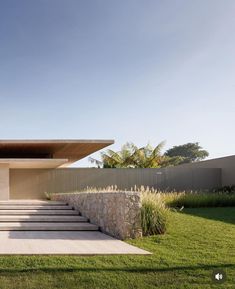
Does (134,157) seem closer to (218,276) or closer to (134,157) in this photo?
(134,157)

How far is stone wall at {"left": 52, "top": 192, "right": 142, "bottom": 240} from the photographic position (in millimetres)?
9008

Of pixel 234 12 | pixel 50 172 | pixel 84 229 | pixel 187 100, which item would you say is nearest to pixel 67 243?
pixel 84 229

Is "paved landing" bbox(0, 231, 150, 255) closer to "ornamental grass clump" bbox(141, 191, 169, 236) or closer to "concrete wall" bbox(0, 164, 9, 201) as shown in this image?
"ornamental grass clump" bbox(141, 191, 169, 236)

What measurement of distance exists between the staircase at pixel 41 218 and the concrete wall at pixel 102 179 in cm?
698

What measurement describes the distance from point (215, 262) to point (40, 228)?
18.2 feet

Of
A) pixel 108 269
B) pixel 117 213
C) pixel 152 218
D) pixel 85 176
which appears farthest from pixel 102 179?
pixel 108 269

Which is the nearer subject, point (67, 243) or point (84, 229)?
point (67, 243)

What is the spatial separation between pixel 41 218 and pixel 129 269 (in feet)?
21.0

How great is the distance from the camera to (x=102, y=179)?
2266 cm

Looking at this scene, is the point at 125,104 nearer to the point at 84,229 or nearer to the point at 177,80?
the point at 177,80

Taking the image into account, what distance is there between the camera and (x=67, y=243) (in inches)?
326

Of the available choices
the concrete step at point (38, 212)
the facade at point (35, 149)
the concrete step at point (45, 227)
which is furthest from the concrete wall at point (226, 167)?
the concrete step at point (45, 227)

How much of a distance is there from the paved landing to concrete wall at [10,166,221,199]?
39.0 ft

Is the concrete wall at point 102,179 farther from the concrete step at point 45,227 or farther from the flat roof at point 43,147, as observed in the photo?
the concrete step at point 45,227
